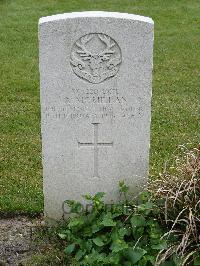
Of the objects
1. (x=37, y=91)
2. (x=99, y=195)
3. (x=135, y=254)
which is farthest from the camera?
(x=37, y=91)

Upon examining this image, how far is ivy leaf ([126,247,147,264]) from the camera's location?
4.12 m

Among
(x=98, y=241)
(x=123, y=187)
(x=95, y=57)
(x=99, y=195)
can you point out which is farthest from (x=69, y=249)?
(x=95, y=57)

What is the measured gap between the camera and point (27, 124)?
7285mm

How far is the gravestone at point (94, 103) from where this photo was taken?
4359 mm

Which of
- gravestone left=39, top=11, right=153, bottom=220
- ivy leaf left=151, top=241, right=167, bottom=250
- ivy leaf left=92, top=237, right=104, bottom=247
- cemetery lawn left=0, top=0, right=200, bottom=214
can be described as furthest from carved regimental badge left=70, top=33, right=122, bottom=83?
cemetery lawn left=0, top=0, right=200, bottom=214

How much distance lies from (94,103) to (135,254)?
1.16m

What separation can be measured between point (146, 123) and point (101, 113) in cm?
35

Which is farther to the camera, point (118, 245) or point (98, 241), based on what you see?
point (98, 241)

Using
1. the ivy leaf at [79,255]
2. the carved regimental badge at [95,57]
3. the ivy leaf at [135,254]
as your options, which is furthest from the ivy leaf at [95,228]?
the carved regimental badge at [95,57]

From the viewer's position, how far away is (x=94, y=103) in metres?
4.54

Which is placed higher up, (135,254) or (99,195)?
(99,195)

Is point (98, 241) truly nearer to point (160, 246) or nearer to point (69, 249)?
point (69, 249)

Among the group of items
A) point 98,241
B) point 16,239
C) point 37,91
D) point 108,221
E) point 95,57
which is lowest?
point 16,239

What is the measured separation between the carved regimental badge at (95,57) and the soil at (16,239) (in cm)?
135
